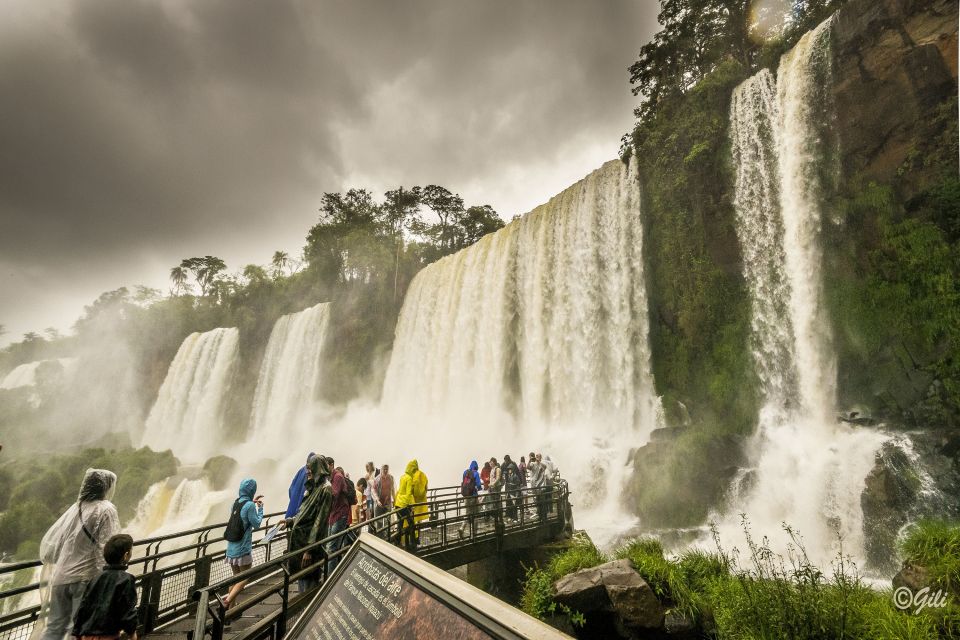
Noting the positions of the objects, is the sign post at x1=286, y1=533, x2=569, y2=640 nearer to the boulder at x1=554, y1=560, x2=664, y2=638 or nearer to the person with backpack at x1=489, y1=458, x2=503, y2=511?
the boulder at x1=554, y1=560, x2=664, y2=638

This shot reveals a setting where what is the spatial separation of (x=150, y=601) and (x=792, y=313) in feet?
57.2

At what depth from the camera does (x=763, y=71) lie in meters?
16.6

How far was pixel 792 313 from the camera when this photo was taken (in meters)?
14.4

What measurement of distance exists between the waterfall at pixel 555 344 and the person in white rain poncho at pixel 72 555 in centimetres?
1395

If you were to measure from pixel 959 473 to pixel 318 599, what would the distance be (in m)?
13.4

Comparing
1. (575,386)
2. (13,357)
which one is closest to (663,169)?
(575,386)

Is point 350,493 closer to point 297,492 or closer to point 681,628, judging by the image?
point 297,492

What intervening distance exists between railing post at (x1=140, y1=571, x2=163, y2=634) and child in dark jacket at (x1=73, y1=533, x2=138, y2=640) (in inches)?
95.9

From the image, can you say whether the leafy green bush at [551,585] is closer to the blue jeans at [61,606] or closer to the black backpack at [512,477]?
the black backpack at [512,477]

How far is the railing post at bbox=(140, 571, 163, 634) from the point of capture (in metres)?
4.85

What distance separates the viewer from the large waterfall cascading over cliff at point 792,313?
10922 millimetres

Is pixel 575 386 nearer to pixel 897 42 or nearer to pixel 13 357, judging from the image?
pixel 897 42

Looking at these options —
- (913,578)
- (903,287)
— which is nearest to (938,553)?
(913,578)

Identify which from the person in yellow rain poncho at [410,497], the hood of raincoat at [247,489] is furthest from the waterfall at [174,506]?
the hood of raincoat at [247,489]
